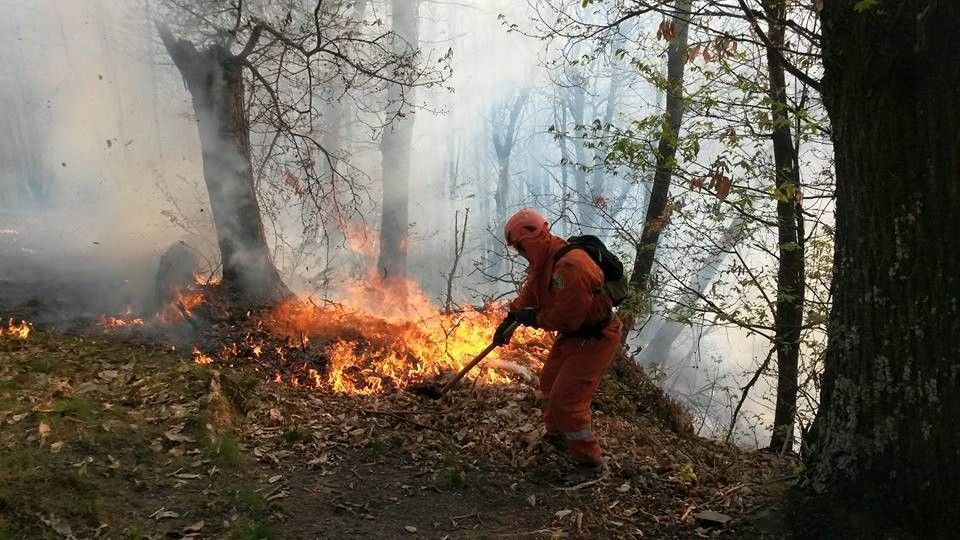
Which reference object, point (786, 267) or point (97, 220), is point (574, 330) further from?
point (97, 220)

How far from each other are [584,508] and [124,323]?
244 inches

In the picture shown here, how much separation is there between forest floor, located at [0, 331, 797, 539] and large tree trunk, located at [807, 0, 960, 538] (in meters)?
0.87

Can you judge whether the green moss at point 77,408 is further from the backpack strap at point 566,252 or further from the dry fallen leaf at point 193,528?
the backpack strap at point 566,252

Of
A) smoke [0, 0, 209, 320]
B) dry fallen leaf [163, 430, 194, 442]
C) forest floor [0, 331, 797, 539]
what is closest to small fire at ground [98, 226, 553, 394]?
forest floor [0, 331, 797, 539]

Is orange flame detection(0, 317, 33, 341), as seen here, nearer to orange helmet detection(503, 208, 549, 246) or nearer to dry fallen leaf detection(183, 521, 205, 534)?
dry fallen leaf detection(183, 521, 205, 534)

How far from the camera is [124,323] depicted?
7.29m

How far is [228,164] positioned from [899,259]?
812 centimetres

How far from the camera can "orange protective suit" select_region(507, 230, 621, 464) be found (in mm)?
4359

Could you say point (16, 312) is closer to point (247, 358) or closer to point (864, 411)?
point (247, 358)

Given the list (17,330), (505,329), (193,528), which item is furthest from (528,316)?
(17,330)

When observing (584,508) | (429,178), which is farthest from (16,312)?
(429,178)

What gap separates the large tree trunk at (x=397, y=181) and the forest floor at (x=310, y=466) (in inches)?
461

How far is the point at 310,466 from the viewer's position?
4.46 metres

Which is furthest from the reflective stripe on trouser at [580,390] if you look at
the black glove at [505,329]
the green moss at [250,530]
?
the green moss at [250,530]
